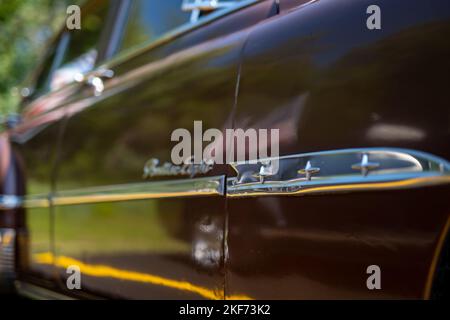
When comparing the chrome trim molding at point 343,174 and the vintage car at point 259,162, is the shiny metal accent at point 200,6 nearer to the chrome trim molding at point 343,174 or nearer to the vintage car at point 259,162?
the vintage car at point 259,162

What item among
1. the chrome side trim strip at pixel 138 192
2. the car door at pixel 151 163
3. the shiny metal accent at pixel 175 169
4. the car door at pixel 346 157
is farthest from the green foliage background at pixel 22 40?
the car door at pixel 346 157

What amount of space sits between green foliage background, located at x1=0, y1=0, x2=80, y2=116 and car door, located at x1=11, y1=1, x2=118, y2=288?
804 cm

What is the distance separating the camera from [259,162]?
6.52 ft

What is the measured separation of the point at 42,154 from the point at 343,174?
2319mm

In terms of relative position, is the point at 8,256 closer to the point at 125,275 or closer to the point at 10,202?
the point at 10,202

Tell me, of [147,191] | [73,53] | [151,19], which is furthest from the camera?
[73,53]

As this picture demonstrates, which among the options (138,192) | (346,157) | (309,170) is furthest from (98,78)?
(346,157)

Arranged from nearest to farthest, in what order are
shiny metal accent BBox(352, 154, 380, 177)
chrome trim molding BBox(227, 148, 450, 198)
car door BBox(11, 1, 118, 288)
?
1. chrome trim molding BBox(227, 148, 450, 198)
2. shiny metal accent BBox(352, 154, 380, 177)
3. car door BBox(11, 1, 118, 288)

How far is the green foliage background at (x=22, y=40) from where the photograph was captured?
13.0 m

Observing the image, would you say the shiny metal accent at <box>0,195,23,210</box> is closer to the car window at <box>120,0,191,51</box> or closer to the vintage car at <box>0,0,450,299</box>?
the vintage car at <box>0,0,450,299</box>

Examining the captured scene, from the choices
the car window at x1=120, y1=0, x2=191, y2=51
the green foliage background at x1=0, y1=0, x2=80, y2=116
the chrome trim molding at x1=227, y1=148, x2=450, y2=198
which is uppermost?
the green foliage background at x1=0, y1=0, x2=80, y2=116

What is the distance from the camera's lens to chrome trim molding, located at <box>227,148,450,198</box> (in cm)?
148

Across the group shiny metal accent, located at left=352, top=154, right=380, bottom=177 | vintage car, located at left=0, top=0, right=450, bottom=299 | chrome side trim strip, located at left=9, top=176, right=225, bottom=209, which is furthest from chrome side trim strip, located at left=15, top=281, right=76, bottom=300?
shiny metal accent, located at left=352, top=154, right=380, bottom=177
